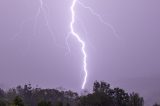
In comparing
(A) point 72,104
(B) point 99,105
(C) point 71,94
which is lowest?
(B) point 99,105

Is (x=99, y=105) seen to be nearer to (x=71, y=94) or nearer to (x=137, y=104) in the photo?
(x=137, y=104)

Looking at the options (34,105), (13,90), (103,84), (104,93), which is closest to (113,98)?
(104,93)

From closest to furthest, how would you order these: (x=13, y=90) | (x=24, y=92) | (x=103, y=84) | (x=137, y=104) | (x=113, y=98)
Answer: (x=137, y=104) < (x=113, y=98) < (x=103, y=84) < (x=24, y=92) < (x=13, y=90)

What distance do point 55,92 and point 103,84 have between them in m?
10.8

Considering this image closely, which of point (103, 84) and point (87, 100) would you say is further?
point (103, 84)

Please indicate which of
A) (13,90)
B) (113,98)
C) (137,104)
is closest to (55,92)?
(13,90)

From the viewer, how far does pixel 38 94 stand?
6975cm

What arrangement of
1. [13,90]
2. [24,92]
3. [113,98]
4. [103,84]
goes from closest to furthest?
[113,98] → [103,84] → [24,92] → [13,90]

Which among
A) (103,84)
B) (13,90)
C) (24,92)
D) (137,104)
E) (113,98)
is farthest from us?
(13,90)

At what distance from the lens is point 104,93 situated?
61.7 meters

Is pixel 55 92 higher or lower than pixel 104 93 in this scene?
higher

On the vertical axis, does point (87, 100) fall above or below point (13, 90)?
below

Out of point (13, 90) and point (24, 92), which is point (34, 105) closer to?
point (24, 92)

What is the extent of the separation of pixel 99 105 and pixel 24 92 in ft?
61.7
